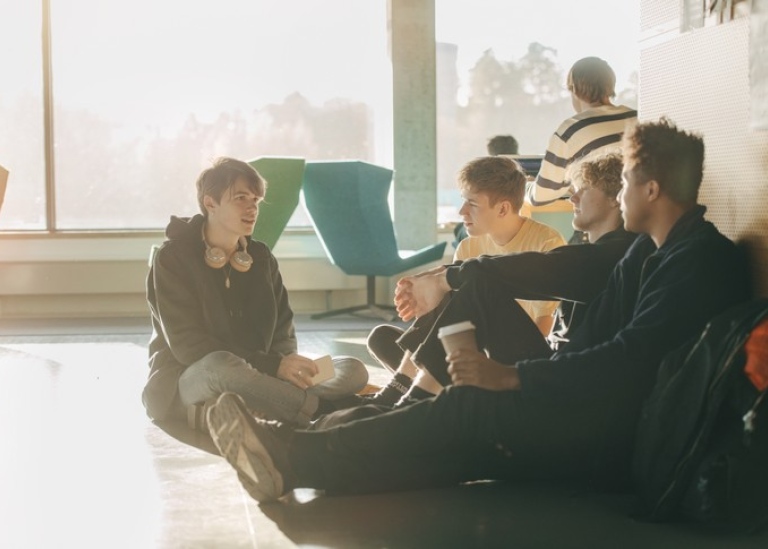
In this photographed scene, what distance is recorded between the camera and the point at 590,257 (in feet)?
9.77

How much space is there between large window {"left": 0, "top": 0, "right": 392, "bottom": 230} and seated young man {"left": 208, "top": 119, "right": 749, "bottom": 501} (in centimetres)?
583

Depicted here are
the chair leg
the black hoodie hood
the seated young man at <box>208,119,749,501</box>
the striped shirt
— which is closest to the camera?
the seated young man at <box>208,119,749,501</box>

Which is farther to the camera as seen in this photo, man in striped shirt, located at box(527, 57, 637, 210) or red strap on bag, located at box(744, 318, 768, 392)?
man in striped shirt, located at box(527, 57, 637, 210)

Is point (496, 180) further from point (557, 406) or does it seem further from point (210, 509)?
point (210, 509)

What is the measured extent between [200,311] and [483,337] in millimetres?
1093

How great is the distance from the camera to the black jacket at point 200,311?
11.6 feet

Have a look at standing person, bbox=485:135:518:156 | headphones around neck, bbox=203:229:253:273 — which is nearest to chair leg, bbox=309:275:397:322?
standing person, bbox=485:135:518:156

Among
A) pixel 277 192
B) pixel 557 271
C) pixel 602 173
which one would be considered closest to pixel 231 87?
pixel 277 192

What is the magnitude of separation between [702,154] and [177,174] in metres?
6.20

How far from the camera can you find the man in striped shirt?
15.5 feet

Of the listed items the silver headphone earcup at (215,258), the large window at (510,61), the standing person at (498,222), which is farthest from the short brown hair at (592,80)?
the large window at (510,61)

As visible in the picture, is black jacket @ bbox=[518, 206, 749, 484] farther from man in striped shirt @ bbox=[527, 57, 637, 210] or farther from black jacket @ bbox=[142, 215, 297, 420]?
man in striped shirt @ bbox=[527, 57, 637, 210]

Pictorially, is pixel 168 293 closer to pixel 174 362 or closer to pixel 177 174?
pixel 174 362

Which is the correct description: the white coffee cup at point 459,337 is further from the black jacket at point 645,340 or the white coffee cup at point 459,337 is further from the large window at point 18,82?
the large window at point 18,82
